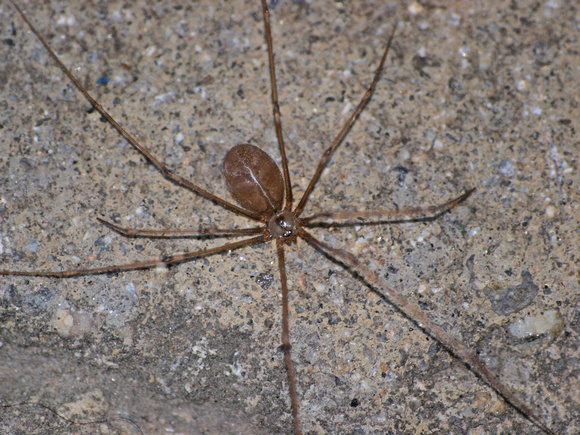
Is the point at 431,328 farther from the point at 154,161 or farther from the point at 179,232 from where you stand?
the point at 154,161

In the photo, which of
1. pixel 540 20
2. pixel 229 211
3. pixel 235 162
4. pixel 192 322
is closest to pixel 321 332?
pixel 192 322

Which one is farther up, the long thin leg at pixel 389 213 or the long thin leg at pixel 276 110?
the long thin leg at pixel 276 110

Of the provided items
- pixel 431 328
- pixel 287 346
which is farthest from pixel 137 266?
pixel 431 328

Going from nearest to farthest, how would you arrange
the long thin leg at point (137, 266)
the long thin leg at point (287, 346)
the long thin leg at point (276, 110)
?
the long thin leg at point (287, 346) → the long thin leg at point (137, 266) → the long thin leg at point (276, 110)

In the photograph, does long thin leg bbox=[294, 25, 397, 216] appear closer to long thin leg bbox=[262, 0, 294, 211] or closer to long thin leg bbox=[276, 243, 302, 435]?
long thin leg bbox=[262, 0, 294, 211]

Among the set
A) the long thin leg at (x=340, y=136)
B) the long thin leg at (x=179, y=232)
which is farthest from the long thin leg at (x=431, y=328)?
the long thin leg at (x=179, y=232)

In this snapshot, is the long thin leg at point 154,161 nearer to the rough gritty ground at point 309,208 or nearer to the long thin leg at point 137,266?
the rough gritty ground at point 309,208
